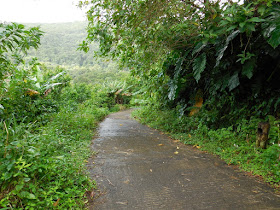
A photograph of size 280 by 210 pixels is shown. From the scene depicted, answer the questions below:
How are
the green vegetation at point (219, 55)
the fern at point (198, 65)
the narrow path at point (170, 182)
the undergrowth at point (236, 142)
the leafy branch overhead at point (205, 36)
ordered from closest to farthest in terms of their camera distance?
the narrow path at point (170, 182), the undergrowth at point (236, 142), the green vegetation at point (219, 55), the leafy branch overhead at point (205, 36), the fern at point (198, 65)

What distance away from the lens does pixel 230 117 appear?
14.3 ft

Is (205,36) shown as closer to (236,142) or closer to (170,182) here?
(236,142)

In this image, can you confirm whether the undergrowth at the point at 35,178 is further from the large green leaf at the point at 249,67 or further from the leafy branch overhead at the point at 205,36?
the large green leaf at the point at 249,67

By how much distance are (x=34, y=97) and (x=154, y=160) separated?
151 inches

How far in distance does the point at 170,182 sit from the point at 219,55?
2.41 m

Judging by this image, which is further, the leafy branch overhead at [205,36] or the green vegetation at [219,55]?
the leafy branch overhead at [205,36]

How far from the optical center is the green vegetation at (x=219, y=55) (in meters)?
3.10

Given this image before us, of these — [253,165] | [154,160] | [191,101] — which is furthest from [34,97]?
[253,165]

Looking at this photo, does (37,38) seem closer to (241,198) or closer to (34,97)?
(34,97)

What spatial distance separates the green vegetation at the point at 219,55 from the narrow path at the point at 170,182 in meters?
0.41

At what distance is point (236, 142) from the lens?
375cm

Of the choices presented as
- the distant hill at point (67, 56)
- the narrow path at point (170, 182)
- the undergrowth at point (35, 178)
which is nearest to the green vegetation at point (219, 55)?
the narrow path at point (170, 182)

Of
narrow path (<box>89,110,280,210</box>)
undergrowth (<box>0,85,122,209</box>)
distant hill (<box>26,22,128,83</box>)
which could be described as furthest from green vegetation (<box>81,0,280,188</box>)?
distant hill (<box>26,22,128,83</box>)

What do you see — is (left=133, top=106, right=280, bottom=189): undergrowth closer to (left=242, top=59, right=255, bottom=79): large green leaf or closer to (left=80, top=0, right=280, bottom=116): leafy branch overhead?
(left=80, top=0, right=280, bottom=116): leafy branch overhead
